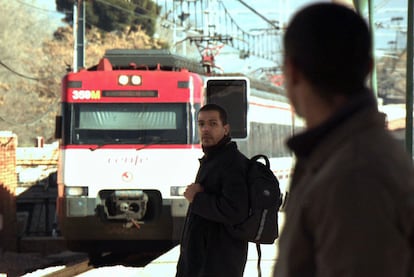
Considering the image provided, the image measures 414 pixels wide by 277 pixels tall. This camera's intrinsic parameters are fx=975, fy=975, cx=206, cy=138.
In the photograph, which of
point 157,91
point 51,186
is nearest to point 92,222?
point 157,91

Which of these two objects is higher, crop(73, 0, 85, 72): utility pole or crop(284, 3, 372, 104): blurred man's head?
crop(73, 0, 85, 72): utility pole

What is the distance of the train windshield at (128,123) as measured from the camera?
595 inches

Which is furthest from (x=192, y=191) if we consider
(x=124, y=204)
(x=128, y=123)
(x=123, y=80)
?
(x=123, y=80)

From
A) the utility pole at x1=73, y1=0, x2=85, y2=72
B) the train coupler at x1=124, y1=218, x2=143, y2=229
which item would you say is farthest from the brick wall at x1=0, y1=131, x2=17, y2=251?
the train coupler at x1=124, y1=218, x2=143, y2=229

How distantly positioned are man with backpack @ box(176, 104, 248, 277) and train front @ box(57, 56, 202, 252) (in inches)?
385

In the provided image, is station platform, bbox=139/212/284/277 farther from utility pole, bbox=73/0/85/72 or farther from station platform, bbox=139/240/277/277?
utility pole, bbox=73/0/85/72

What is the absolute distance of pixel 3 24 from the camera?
64.8m

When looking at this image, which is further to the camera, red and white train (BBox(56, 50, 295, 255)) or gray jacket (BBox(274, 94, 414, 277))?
red and white train (BBox(56, 50, 295, 255))

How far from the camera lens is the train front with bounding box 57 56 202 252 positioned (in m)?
15.0

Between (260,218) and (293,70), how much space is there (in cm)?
275

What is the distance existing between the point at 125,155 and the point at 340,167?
515 inches

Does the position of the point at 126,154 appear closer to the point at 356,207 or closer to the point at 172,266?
the point at 172,266

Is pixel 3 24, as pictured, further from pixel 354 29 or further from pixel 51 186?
pixel 354 29

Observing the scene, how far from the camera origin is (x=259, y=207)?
4.96 m
